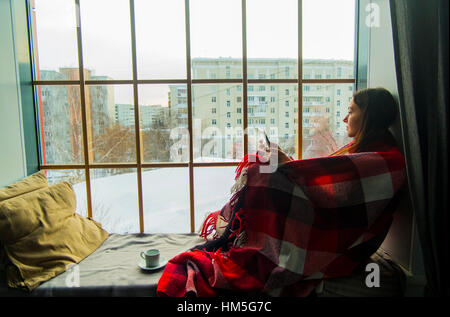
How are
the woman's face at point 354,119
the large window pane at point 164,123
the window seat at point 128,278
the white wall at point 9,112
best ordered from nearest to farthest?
the window seat at point 128,278 → the woman's face at point 354,119 → the white wall at point 9,112 → the large window pane at point 164,123

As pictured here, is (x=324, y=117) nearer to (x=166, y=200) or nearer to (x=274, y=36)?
(x=274, y=36)

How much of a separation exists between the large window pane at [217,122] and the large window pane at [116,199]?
568mm

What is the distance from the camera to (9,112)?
5.94ft

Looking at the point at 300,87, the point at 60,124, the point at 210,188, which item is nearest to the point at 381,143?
the point at 300,87

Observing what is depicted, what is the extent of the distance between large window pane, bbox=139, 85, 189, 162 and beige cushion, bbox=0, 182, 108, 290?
66 centimetres

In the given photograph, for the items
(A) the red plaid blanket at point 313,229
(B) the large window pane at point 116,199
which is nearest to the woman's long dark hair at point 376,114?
(A) the red plaid blanket at point 313,229

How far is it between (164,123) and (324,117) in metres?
1.22

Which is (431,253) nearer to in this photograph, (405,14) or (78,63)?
(405,14)

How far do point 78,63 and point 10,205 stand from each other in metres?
1.13

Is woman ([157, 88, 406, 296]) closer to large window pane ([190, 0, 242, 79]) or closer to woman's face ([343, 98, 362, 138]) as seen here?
woman's face ([343, 98, 362, 138])

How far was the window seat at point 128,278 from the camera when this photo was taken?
1192 mm

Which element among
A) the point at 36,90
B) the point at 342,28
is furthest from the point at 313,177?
the point at 36,90

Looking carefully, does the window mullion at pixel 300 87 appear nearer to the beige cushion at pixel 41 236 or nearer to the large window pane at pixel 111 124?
the large window pane at pixel 111 124
